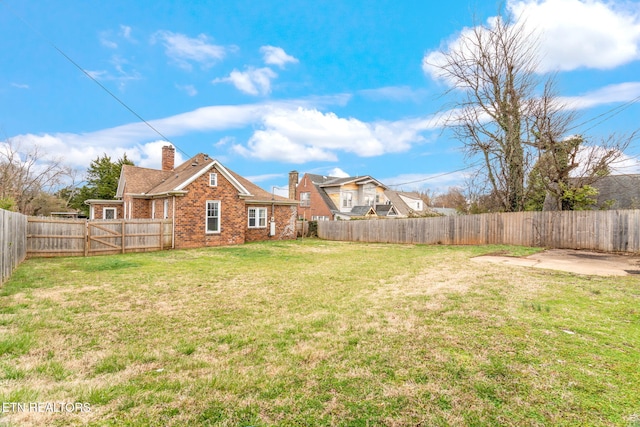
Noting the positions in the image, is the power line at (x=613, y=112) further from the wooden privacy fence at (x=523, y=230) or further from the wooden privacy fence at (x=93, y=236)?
the wooden privacy fence at (x=93, y=236)

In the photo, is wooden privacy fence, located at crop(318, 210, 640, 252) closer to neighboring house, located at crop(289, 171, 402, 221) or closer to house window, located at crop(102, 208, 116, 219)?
neighboring house, located at crop(289, 171, 402, 221)

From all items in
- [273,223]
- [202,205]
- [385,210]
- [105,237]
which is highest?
[385,210]

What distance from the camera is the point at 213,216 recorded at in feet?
56.5

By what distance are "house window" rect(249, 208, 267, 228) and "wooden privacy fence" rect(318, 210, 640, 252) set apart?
6518 millimetres

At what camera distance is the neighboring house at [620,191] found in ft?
55.7

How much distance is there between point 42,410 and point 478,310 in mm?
5106

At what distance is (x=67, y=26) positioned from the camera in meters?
10.5

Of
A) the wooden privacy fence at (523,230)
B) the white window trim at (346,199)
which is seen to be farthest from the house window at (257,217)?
the white window trim at (346,199)

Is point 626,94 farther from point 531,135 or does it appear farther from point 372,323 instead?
point 372,323

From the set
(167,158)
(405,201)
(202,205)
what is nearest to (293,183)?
(167,158)

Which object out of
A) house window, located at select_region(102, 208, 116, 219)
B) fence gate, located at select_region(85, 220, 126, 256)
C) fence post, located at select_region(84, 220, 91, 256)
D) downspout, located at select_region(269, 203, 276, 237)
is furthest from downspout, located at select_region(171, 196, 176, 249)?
house window, located at select_region(102, 208, 116, 219)

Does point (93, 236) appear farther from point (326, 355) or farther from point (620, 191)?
point (620, 191)

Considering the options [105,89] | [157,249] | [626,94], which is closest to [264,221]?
[157,249]

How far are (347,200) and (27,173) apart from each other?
31.6 m
